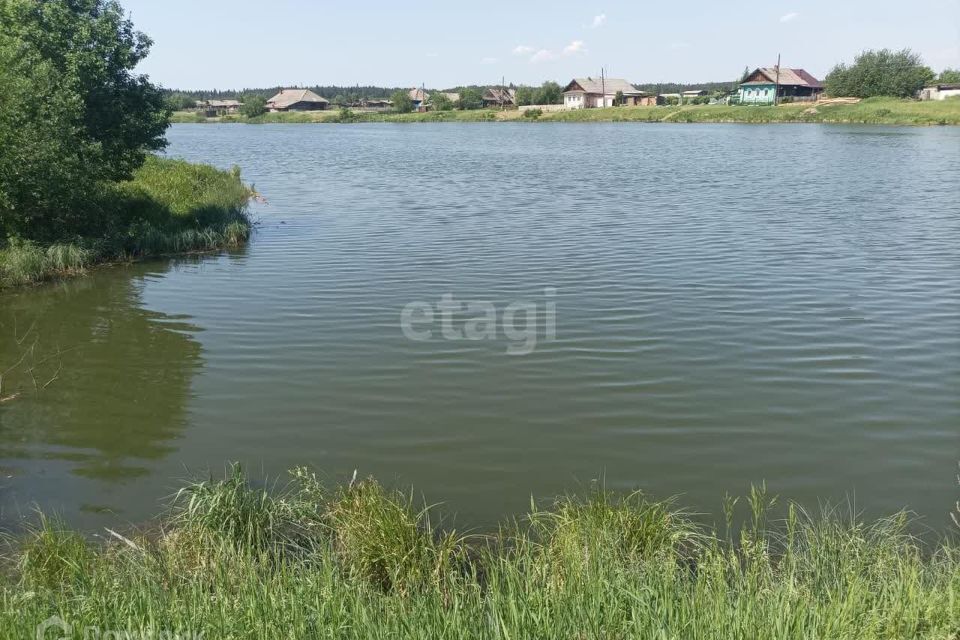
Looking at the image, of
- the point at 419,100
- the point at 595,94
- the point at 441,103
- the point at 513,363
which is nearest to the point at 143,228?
the point at 513,363

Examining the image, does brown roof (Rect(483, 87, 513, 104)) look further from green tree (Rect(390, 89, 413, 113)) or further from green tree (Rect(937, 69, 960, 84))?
green tree (Rect(937, 69, 960, 84))

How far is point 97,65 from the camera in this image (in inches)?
741

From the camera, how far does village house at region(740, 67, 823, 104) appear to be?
106 m

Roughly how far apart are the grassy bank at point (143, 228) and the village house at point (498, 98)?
115m

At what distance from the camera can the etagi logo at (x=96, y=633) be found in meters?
4.46

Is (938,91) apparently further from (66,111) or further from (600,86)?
(66,111)

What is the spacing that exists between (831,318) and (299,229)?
1587cm

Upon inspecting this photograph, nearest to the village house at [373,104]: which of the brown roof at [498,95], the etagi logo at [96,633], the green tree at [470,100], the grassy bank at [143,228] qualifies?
the brown roof at [498,95]

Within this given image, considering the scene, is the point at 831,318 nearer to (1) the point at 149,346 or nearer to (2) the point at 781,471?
(2) the point at 781,471

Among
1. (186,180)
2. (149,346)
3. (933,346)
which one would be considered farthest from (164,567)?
(186,180)

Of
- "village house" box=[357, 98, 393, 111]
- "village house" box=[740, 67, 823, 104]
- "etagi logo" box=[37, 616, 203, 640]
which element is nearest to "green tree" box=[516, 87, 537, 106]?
"village house" box=[740, 67, 823, 104]

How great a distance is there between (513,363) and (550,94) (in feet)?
407

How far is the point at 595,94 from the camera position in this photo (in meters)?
124

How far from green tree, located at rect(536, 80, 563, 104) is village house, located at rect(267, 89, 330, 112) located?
47567mm
